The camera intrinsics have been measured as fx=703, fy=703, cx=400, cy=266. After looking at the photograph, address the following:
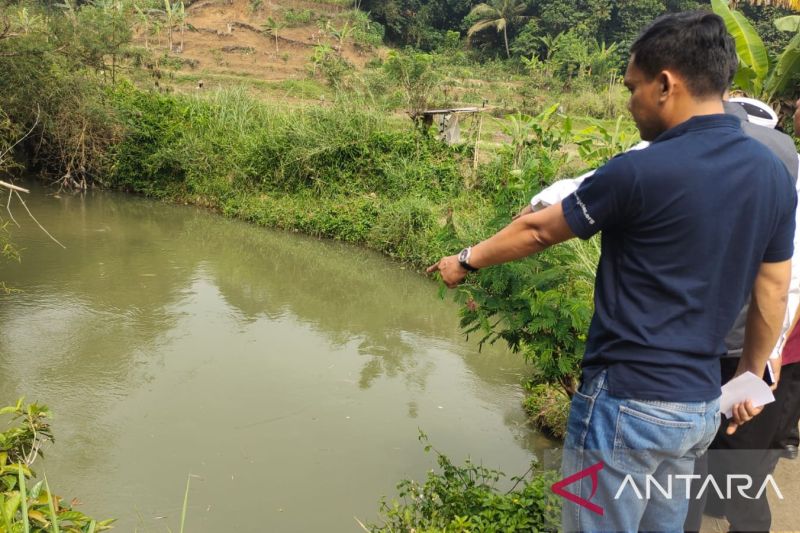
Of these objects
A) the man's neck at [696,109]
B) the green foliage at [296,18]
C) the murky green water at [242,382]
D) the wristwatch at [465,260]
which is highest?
the green foliage at [296,18]

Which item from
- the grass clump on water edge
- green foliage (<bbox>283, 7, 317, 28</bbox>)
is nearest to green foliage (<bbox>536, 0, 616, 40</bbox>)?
green foliage (<bbox>283, 7, 317, 28</bbox>)

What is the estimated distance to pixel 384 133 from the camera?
11.1 metres

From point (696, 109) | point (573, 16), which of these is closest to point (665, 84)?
point (696, 109)

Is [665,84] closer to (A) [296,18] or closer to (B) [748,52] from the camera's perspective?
(B) [748,52]

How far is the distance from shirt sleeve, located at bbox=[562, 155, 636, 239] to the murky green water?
2589 millimetres

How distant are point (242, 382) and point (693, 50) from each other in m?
4.33

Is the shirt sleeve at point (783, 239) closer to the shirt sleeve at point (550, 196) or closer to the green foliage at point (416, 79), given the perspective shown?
the shirt sleeve at point (550, 196)

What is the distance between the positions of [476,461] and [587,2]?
101 ft

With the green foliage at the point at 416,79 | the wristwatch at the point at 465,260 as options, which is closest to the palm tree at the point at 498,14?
the green foliage at the point at 416,79

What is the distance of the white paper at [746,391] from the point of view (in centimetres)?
173

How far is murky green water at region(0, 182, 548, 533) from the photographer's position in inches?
151

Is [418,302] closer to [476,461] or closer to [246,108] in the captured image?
[476,461]

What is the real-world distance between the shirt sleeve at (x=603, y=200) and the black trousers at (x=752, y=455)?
1.06 meters

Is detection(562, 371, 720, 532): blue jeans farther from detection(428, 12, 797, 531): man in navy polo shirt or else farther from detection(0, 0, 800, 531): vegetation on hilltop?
detection(0, 0, 800, 531): vegetation on hilltop
